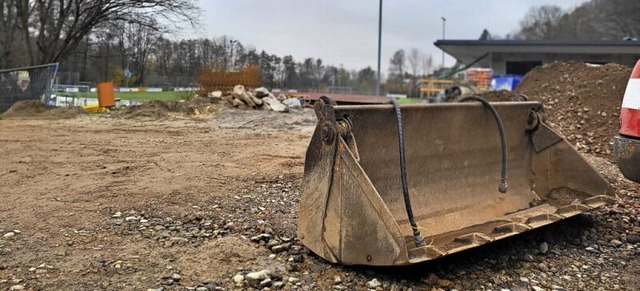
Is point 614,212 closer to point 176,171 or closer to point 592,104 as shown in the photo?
point 176,171

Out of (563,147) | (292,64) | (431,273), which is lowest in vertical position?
(431,273)

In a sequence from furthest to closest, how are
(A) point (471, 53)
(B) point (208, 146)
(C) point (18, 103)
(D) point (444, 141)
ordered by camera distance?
1. (A) point (471, 53)
2. (C) point (18, 103)
3. (B) point (208, 146)
4. (D) point (444, 141)

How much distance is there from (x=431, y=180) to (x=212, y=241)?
1.91m

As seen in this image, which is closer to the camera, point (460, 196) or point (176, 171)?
point (460, 196)

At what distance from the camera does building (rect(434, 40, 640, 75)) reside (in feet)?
92.4

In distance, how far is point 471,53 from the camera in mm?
32938

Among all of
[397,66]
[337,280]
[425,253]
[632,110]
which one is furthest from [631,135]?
[397,66]

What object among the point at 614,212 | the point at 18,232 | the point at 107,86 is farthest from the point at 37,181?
the point at 107,86

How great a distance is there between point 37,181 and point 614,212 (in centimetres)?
634

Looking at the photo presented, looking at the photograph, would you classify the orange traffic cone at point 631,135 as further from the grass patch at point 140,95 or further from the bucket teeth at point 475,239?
the grass patch at point 140,95

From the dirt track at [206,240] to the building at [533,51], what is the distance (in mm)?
22766

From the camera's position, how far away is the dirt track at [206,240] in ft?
11.2

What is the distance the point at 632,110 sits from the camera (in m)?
3.91

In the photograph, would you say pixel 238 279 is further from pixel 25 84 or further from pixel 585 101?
pixel 25 84
